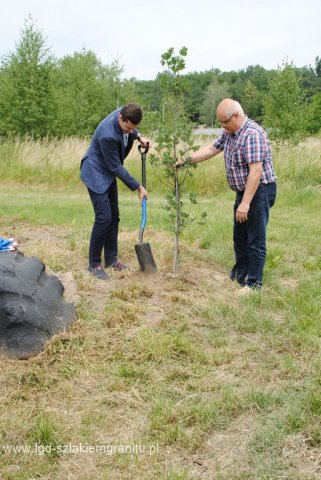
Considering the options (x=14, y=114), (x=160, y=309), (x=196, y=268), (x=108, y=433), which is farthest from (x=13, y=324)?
(x=14, y=114)

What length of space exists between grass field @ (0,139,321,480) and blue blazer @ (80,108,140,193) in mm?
889

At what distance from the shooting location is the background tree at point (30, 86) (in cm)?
1756

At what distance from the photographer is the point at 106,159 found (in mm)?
4730

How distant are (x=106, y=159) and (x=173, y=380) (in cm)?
229

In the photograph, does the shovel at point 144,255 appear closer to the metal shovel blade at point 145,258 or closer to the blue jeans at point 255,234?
the metal shovel blade at point 145,258

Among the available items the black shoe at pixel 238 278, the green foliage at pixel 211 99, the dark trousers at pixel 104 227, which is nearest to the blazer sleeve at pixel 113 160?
the dark trousers at pixel 104 227

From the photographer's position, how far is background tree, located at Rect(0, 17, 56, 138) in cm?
1756

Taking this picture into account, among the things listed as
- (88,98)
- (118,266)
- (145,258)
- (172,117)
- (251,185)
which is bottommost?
(118,266)

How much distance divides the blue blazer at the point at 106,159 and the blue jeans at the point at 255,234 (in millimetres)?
1101

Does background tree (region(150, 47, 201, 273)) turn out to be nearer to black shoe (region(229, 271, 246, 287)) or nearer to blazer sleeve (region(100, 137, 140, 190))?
blazer sleeve (region(100, 137, 140, 190))

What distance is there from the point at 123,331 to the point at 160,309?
1.65ft

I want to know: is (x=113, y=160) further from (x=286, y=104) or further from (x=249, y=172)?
(x=286, y=104)

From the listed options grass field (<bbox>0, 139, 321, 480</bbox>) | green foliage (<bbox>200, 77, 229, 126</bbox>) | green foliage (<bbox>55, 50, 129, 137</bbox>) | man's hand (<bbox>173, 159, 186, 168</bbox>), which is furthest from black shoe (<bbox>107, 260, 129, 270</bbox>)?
green foliage (<bbox>200, 77, 229, 126</bbox>)

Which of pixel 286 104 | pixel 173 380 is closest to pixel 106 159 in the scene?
pixel 173 380
